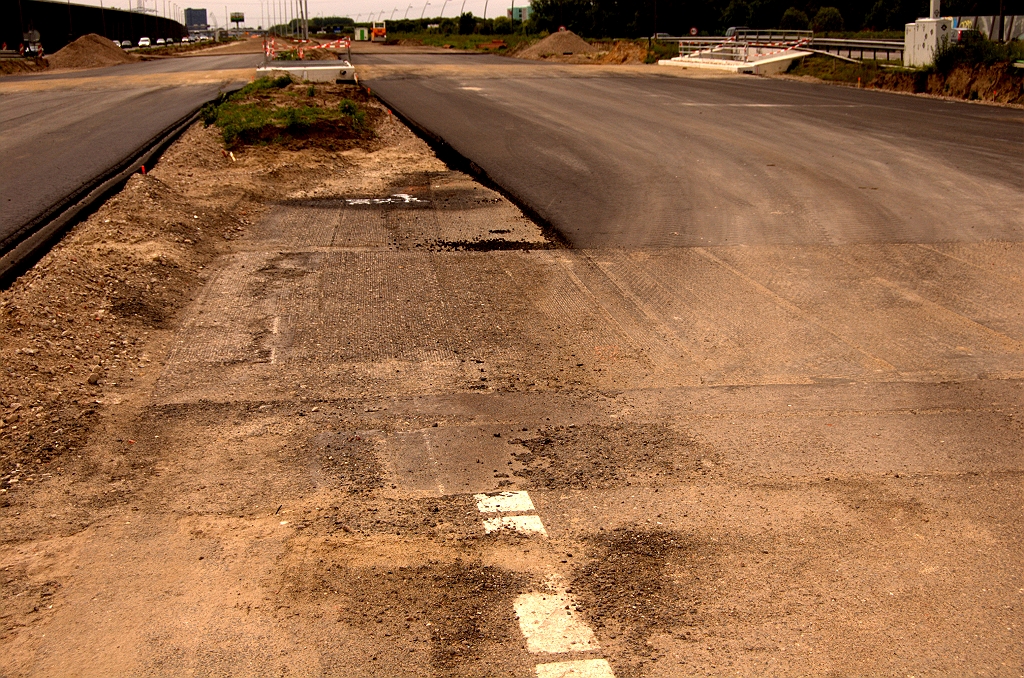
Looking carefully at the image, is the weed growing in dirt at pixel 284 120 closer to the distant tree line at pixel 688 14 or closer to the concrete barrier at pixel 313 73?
the concrete barrier at pixel 313 73

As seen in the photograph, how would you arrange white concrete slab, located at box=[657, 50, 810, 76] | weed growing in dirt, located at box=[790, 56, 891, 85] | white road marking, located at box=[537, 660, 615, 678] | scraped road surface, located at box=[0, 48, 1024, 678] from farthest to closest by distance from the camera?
white concrete slab, located at box=[657, 50, 810, 76] → weed growing in dirt, located at box=[790, 56, 891, 85] → scraped road surface, located at box=[0, 48, 1024, 678] → white road marking, located at box=[537, 660, 615, 678]

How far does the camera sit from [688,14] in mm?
110062

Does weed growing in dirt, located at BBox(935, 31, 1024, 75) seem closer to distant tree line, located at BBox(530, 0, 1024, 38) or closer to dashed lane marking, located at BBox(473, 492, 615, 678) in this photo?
dashed lane marking, located at BBox(473, 492, 615, 678)

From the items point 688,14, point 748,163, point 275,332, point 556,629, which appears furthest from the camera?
point 688,14

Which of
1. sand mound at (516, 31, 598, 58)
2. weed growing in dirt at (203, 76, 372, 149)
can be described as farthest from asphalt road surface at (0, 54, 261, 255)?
sand mound at (516, 31, 598, 58)

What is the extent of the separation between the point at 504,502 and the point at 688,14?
11394cm

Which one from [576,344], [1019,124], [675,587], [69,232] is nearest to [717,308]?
[576,344]

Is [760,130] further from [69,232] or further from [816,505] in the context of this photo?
[816,505]

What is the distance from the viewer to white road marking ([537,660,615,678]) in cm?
359

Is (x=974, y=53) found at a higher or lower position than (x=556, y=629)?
higher

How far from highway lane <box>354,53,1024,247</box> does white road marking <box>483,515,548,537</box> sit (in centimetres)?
618

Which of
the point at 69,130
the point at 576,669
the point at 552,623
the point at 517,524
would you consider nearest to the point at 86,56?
the point at 69,130

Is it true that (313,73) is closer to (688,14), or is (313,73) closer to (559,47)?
(559,47)

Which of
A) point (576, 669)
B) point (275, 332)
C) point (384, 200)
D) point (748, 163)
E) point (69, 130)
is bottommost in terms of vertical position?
point (576, 669)
